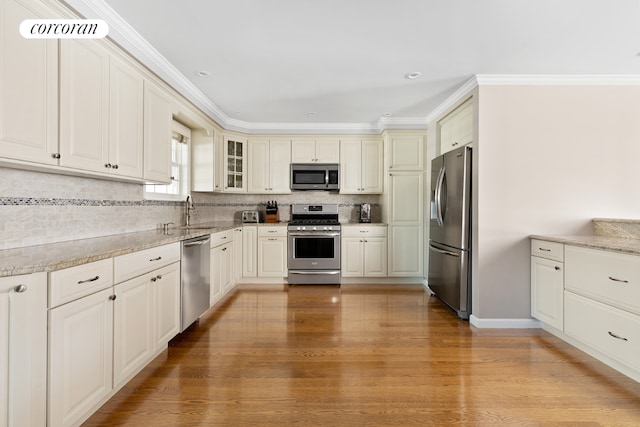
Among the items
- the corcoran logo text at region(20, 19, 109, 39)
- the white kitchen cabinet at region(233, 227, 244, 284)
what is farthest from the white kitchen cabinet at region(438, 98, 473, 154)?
the corcoran logo text at region(20, 19, 109, 39)

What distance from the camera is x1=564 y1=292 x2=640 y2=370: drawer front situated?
199cm

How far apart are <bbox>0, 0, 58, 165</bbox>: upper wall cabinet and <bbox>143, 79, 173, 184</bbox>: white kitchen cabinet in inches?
34.6

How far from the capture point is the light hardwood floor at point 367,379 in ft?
5.70

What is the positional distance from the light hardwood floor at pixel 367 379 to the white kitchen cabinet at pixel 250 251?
4.80 ft

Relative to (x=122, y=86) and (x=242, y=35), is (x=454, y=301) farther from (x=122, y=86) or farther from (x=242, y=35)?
(x=122, y=86)

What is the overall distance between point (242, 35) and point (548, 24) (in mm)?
2187

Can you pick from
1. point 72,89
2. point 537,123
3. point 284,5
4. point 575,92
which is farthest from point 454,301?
point 72,89

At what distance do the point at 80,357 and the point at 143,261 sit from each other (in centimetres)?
65

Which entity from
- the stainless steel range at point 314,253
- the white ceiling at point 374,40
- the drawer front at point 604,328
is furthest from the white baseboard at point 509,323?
the white ceiling at point 374,40

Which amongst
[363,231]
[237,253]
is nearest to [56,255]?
[237,253]

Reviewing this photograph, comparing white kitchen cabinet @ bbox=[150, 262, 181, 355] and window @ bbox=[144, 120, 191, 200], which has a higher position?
window @ bbox=[144, 120, 191, 200]

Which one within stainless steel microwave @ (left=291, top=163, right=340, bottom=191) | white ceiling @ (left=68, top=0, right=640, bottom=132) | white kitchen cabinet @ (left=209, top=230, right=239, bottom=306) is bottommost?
white kitchen cabinet @ (left=209, top=230, right=239, bottom=306)

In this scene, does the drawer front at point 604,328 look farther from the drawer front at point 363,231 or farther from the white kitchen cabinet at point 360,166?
the white kitchen cabinet at point 360,166

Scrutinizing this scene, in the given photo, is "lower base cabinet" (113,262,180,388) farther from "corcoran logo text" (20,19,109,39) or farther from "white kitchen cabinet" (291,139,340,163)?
"white kitchen cabinet" (291,139,340,163)
